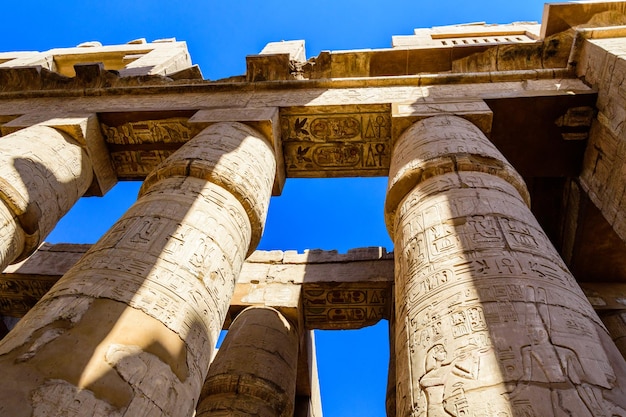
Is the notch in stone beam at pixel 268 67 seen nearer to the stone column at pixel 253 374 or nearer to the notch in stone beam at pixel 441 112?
the notch in stone beam at pixel 441 112

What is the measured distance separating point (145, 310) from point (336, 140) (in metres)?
4.29

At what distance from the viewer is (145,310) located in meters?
3.01

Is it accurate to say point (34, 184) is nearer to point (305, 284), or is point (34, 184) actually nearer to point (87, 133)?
point (87, 133)

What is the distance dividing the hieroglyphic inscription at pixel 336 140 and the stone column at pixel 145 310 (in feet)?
6.95

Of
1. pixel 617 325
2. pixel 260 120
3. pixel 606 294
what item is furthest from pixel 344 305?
pixel 606 294

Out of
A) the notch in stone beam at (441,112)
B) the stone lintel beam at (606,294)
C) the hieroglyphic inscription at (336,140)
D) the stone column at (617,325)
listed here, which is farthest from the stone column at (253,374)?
the stone lintel beam at (606,294)

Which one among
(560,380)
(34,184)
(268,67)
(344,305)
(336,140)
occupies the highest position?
(268,67)

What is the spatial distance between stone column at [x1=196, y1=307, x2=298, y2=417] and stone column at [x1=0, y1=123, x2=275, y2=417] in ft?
7.23

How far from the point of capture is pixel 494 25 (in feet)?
36.7

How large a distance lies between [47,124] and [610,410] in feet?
21.8

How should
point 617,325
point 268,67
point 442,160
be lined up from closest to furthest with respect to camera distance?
Result: point 442,160
point 617,325
point 268,67

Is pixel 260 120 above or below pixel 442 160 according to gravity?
above

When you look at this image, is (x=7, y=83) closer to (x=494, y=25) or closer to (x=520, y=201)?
(x=520, y=201)

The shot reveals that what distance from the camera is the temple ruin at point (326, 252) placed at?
2490mm
